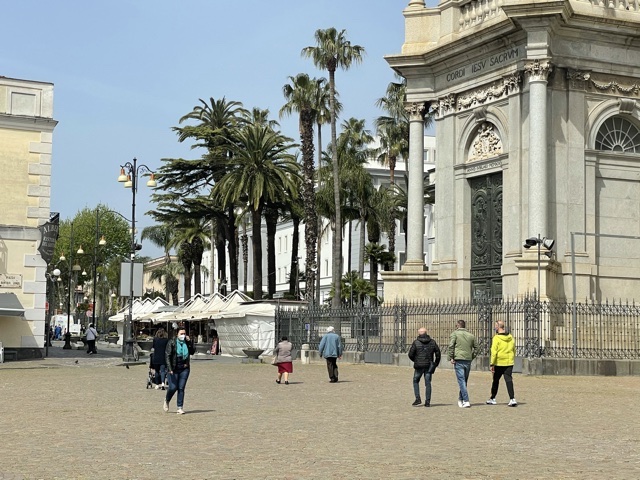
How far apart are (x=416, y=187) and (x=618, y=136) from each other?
7.27 m

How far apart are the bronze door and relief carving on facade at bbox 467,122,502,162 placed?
742 mm

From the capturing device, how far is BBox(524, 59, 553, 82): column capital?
34.4 metres

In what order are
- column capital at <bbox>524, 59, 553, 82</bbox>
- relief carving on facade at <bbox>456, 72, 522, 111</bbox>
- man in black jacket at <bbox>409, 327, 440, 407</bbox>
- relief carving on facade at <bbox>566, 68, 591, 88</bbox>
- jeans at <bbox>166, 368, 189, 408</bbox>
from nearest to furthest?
jeans at <bbox>166, 368, 189, 408</bbox>
man in black jacket at <bbox>409, 327, 440, 407</bbox>
column capital at <bbox>524, 59, 553, 82</bbox>
relief carving on facade at <bbox>566, 68, 591, 88</bbox>
relief carving on facade at <bbox>456, 72, 522, 111</bbox>

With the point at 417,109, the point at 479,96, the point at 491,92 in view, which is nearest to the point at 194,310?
the point at 417,109

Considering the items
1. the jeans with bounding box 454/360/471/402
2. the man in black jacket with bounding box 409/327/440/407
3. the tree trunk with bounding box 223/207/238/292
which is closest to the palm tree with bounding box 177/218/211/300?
the tree trunk with bounding box 223/207/238/292

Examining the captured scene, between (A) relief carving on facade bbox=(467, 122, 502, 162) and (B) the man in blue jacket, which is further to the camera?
(A) relief carving on facade bbox=(467, 122, 502, 162)

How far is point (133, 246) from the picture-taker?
144ft

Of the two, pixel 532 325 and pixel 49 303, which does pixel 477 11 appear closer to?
pixel 532 325

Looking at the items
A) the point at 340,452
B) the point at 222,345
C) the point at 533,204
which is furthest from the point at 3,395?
the point at 222,345

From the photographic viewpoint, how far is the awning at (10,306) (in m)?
37.3

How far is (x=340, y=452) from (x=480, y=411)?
22.2 feet

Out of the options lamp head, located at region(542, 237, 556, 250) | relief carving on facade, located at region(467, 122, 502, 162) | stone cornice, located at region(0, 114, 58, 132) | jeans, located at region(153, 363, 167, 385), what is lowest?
jeans, located at region(153, 363, 167, 385)

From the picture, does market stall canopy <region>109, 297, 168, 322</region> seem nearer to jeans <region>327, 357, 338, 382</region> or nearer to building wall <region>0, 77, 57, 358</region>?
building wall <region>0, 77, 57, 358</region>

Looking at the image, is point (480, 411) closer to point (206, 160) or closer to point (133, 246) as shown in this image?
point (133, 246)
